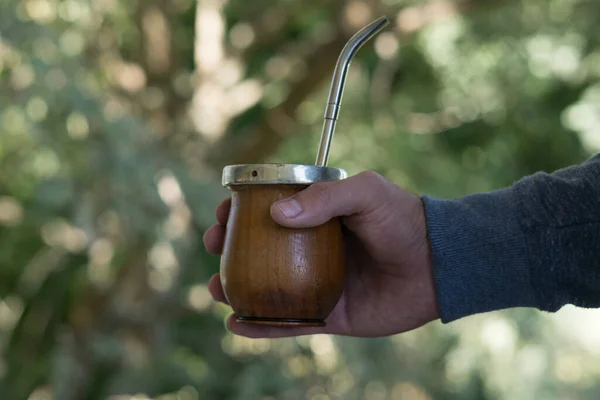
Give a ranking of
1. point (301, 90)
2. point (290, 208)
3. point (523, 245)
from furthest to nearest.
A: point (301, 90) → point (523, 245) → point (290, 208)

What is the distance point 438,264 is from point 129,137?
0.87 meters

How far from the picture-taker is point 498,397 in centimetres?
260

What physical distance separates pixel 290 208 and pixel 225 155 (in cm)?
175

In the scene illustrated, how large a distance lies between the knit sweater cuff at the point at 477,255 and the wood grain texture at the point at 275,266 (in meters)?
0.13

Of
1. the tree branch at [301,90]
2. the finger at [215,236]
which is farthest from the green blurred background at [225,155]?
the finger at [215,236]

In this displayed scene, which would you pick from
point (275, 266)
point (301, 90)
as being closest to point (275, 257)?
point (275, 266)

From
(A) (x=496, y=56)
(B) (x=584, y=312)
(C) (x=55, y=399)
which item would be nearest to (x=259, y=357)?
(C) (x=55, y=399)

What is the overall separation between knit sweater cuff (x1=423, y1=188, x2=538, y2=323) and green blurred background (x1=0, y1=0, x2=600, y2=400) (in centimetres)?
85

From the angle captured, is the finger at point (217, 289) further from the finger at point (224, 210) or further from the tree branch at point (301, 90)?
the tree branch at point (301, 90)

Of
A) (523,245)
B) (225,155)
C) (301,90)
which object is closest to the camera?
(523,245)

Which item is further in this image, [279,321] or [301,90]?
[301,90]

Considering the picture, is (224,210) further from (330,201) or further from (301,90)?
(301,90)

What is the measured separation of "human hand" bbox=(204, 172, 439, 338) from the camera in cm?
69

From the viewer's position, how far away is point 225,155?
241cm
